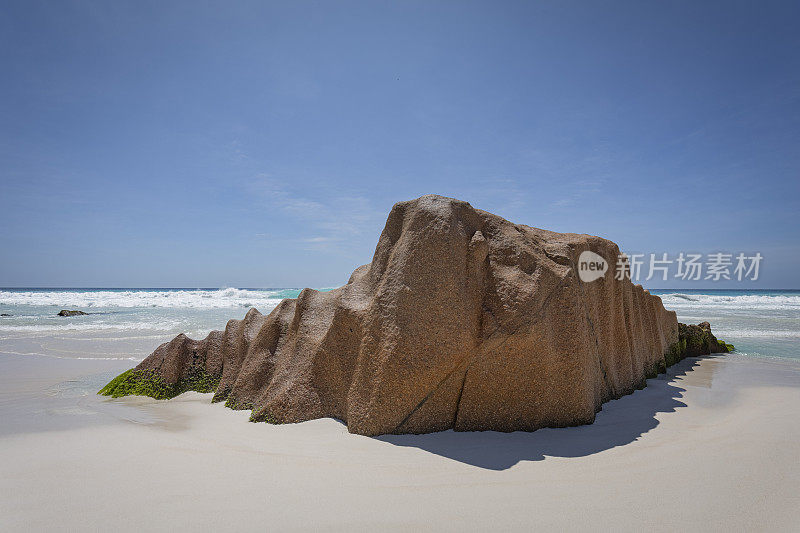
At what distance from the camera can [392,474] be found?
2.77m

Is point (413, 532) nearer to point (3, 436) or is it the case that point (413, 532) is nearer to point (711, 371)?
point (3, 436)

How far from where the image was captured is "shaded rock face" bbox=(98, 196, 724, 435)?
361cm

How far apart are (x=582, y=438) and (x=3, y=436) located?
503 centimetres

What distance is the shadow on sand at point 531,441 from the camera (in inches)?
121

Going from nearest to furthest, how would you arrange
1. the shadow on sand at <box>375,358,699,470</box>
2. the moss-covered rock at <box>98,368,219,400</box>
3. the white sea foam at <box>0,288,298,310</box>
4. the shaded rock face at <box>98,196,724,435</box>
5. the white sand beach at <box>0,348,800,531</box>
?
the white sand beach at <box>0,348,800,531</box> < the shadow on sand at <box>375,358,699,470</box> < the shaded rock face at <box>98,196,724,435</box> < the moss-covered rock at <box>98,368,219,400</box> < the white sea foam at <box>0,288,298,310</box>

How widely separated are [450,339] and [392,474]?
4.12ft

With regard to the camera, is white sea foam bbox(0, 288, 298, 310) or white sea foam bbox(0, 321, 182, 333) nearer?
white sea foam bbox(0, 321, 182, 333)

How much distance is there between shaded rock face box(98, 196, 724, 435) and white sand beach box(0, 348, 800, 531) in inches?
8.6

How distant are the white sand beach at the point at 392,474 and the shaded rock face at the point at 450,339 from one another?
219mm

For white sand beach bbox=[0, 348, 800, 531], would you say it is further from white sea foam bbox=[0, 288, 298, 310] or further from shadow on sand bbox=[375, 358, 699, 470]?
white sea foam bbox=[0, 288, 298, 310]

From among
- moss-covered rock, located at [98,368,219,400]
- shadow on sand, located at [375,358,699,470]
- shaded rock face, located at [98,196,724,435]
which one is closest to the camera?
shadow on sand, located at [375,358,699,470]

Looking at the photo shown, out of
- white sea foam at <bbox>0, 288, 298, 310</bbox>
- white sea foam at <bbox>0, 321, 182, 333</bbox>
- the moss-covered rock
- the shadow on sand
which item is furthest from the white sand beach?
white sea foam at <bbox>0, 288, 298, 310</bbox>

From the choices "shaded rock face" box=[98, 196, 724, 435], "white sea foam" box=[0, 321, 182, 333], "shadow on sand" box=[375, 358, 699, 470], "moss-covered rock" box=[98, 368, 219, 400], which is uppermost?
"shaded rock face" box=[98, 196, 724, 435]

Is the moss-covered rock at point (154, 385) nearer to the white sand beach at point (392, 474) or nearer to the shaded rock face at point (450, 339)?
the white sand beach at point (392, 474)
